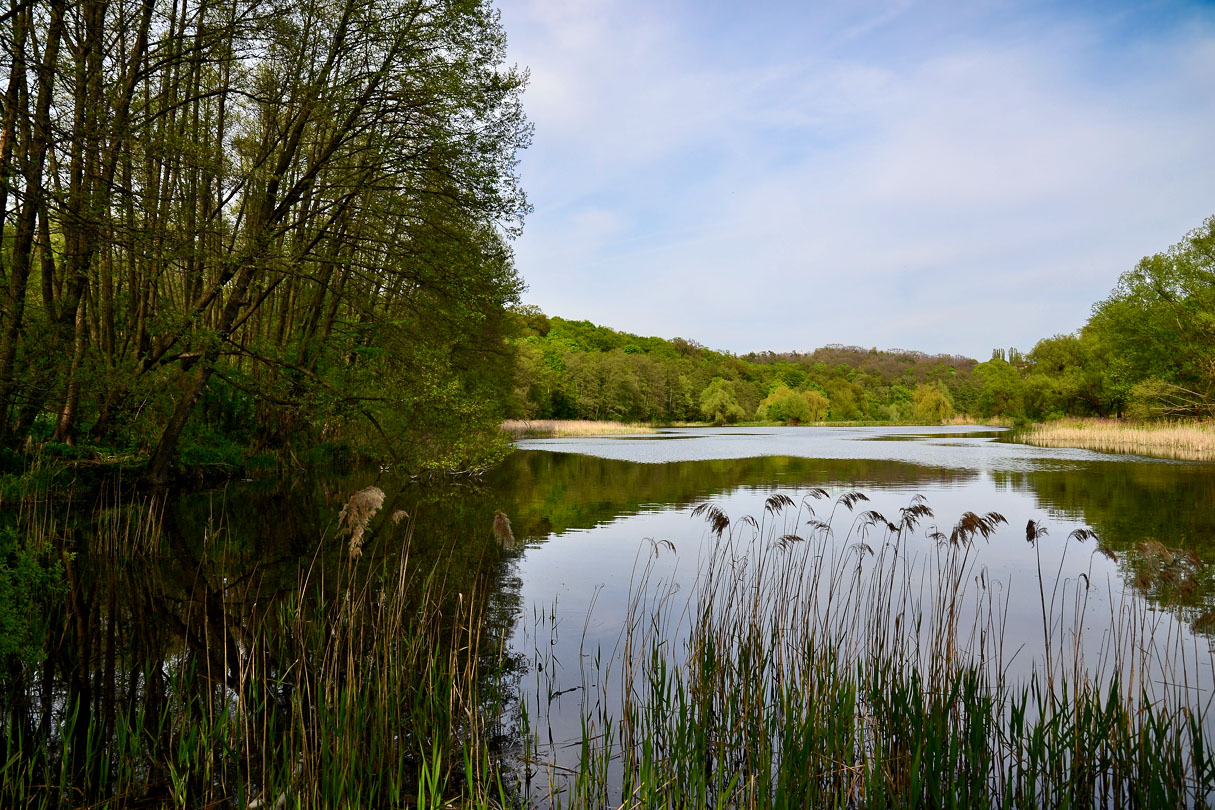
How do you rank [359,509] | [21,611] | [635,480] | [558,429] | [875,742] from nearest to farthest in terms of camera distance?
[875,742] < [359,509] < [21,611] < [635,480] < [558,429]

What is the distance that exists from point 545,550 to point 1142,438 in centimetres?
3520

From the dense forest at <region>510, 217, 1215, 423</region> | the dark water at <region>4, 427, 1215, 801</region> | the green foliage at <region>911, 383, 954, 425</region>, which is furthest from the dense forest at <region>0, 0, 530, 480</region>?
the green foliage at <region>911, 383, 954, 425</region>

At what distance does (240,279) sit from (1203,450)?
35658 millimetres

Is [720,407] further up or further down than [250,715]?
further up

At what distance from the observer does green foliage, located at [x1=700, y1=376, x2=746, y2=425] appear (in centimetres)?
9819

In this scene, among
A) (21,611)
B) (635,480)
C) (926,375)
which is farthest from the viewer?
(926,375)

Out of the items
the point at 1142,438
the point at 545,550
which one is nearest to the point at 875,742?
the point at 545,550

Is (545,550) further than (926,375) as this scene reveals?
No

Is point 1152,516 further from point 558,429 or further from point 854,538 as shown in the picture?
point 558,429

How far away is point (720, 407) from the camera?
9819 cm

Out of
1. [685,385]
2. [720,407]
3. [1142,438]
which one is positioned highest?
[685,385]

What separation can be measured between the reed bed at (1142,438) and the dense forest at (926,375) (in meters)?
1.85

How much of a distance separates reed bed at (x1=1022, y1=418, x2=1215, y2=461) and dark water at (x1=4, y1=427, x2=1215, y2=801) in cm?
783

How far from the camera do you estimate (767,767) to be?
3467 millimetres
